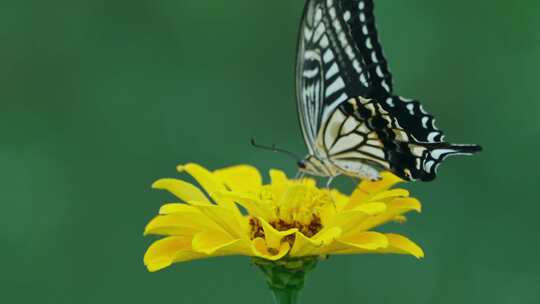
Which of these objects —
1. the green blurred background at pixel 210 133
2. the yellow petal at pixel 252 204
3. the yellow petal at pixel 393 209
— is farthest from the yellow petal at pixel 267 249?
the green blurred background at pixel 210 133

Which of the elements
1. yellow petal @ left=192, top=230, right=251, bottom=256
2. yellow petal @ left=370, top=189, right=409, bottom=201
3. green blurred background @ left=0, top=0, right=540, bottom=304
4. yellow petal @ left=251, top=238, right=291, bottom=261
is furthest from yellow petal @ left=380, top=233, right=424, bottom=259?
green blurred background @ left=0, top=0, right=540, bottom=304

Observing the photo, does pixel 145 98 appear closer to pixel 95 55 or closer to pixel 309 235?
pixel 95 55

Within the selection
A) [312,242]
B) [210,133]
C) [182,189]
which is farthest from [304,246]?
[210,133]

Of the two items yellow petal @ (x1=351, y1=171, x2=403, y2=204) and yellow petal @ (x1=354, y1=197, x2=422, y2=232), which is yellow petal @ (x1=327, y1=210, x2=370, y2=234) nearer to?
yellow petal @ (x1=354, y1=197, x2=422, y2=232)

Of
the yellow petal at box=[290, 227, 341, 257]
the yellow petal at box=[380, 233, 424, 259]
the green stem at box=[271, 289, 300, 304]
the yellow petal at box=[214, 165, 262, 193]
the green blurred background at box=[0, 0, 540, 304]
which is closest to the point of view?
the yellow petal at box=[290, 227, 341, 257]

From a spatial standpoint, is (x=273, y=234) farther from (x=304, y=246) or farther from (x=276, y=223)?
(x=276, y=223)

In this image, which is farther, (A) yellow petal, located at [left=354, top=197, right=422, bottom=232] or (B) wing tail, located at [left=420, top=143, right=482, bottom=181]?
(B) wing tail, located at [left=420, top=143, right=482, bottom=181]
